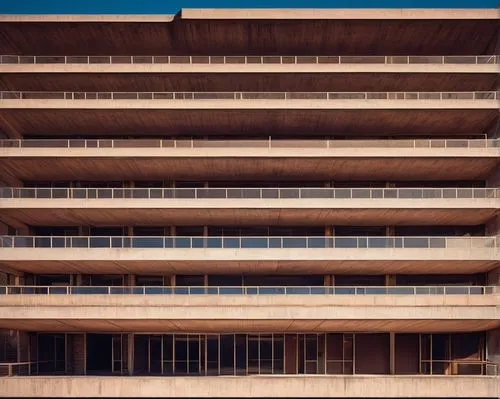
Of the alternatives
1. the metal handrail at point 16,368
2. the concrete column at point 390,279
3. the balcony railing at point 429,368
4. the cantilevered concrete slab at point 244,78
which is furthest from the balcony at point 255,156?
the balcony railing at point 429,368

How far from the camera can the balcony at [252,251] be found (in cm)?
2898

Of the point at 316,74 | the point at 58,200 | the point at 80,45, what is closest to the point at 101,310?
the point at 58,200

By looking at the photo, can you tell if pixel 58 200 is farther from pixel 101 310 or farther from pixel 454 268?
pixel 454 268

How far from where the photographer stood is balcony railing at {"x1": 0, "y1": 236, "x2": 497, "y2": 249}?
29.2 meters

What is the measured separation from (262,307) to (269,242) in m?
3.70

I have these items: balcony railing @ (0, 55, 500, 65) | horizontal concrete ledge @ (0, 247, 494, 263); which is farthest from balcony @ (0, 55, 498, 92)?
horizontal concrete ledge @ (0, 247, 494, 263)

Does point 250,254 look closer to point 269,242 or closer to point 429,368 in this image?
→ point 269,242

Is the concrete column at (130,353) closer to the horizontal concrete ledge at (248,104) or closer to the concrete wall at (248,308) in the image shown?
the concrete wall at (248,308)

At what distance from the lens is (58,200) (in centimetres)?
2972

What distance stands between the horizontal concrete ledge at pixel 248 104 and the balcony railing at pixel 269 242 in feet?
24.6


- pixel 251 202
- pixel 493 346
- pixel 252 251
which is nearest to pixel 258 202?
pixel 251 202

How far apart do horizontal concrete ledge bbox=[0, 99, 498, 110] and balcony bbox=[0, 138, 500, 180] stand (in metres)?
1.96

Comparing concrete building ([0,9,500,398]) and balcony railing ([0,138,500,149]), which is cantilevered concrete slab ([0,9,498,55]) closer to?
concrete building ([0,9,500,398])

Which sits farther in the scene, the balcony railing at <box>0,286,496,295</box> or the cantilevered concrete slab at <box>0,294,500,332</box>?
the balcony railing at <box>0,286,496,295</box>
